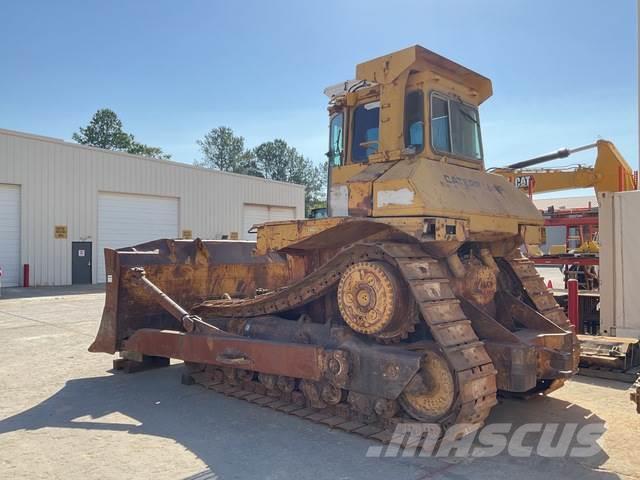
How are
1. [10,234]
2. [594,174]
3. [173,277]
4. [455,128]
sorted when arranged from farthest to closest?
[10,234], [594,174], [173,277], [455,128]

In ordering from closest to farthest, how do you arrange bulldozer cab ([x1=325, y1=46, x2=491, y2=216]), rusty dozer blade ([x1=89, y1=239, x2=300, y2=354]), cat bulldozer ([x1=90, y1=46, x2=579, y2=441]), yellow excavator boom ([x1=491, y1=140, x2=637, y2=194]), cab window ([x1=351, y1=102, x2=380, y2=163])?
cat bulldozer ([x1=90, y1=46, x2=579, y2=441]) < bulldozer cab ([x1=325, y1=46, x2=491, y2=216]) < cab window ([x1=351, y1=102, x2=380, y2=163]) < rusty dozer blade ([x1=89, y1=239, x2=300, y2=354]) < yellow excavator boom ([x1=491, y1=140, x2=637, y2=194])

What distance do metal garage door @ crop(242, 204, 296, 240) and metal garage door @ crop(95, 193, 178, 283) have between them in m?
4.00

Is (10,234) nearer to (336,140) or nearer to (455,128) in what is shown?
(336,140)

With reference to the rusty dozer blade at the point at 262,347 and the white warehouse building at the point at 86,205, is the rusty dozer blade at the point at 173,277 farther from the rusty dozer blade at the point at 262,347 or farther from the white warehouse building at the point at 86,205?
the white warehouse building at the point at 86,205

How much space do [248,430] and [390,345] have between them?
151 cm

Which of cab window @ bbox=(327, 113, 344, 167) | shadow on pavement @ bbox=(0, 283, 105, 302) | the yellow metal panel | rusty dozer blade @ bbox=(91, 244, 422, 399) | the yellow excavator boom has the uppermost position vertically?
the yellow excavator boom

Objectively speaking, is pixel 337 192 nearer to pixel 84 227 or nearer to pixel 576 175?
pixel 576 175

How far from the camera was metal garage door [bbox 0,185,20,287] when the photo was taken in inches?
765

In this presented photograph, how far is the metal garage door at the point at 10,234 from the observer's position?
1942 cm

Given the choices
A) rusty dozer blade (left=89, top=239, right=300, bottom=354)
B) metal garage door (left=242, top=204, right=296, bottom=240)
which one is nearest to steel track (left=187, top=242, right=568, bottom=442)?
A: rusty dozer blade (left=89, top=239, right=300, bottom=354)

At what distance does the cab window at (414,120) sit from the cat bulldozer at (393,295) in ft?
0.04

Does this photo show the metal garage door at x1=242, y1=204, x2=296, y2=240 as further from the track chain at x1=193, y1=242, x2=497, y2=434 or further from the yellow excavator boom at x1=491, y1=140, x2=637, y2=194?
the track chain at x1=193, y1=242, x2=497, y2=434

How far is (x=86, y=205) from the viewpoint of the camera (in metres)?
21.5

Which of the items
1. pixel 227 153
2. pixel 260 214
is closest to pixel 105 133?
pixel 227 153
